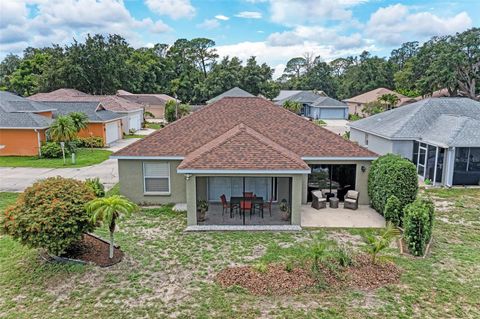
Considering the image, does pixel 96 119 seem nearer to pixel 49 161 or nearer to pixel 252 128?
pixel 49 161

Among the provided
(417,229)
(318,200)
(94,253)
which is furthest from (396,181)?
(94,253)

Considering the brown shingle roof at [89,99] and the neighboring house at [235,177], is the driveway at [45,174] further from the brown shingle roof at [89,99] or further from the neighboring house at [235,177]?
the brown shingle roof at [89,99]

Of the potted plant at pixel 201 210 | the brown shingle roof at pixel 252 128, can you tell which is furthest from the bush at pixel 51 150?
the potted plant at pixel 201 210

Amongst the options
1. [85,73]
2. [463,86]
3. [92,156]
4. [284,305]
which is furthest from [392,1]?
[85,73]

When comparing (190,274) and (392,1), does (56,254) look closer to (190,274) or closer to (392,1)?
(190,274)

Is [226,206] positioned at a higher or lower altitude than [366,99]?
lower

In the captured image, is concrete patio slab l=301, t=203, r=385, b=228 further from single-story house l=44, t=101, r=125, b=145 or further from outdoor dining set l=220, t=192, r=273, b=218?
single-story house l=44, t=101, r=125, b=145
